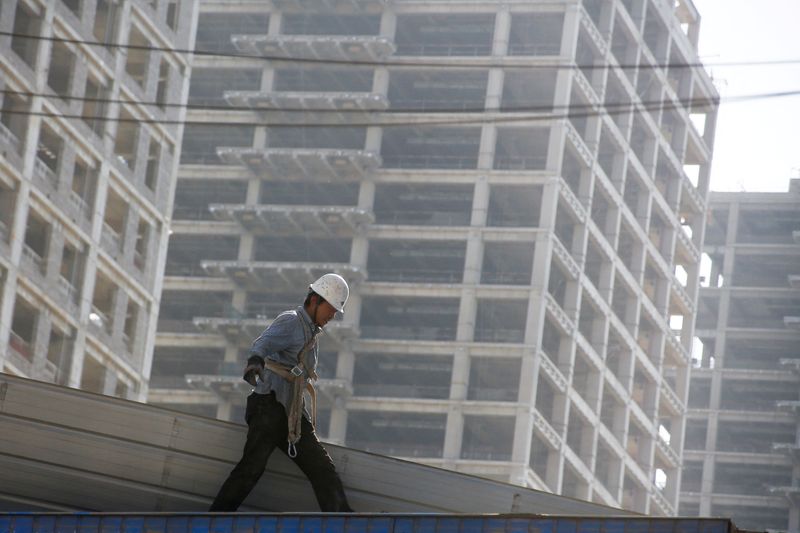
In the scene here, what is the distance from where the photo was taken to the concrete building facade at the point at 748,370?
140 meters

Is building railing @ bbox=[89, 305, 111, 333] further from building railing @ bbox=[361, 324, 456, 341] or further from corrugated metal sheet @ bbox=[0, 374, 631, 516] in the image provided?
corrugated metal sheet @ bbox=[0, 374, 631, 516]

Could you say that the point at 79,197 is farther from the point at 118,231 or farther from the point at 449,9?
the point at 449,9

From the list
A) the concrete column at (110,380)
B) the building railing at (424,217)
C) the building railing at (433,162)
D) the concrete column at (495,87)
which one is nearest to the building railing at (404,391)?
the building railing at (424,217)

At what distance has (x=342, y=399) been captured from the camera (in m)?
100

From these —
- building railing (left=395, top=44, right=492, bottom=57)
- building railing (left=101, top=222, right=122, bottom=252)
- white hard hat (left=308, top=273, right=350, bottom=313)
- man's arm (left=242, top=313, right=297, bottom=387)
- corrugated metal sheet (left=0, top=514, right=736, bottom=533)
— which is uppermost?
building railing (left=395, top=44, right=492, bottom=57)

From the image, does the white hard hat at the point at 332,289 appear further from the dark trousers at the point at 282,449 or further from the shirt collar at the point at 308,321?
the dark trousers at the point at 282,449

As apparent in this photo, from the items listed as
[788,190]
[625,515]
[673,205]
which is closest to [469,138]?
[673,205]

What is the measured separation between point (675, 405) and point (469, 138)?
26.4m

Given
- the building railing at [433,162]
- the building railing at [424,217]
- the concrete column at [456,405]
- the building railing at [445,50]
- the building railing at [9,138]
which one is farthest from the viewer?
the building railing at [445,50]

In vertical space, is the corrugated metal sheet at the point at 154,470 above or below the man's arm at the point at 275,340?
below

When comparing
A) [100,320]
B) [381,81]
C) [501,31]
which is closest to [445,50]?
[501,31]

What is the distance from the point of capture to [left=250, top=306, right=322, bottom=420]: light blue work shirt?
17.1m

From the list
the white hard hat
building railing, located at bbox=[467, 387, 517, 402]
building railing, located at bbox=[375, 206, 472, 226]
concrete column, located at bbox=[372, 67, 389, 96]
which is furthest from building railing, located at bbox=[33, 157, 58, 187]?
the white hard hat

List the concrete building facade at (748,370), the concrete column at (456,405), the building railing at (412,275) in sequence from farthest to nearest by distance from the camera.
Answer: the concrete building facade at (748,370) < the building railing at (412,275) < the concrete column at (456,405)
